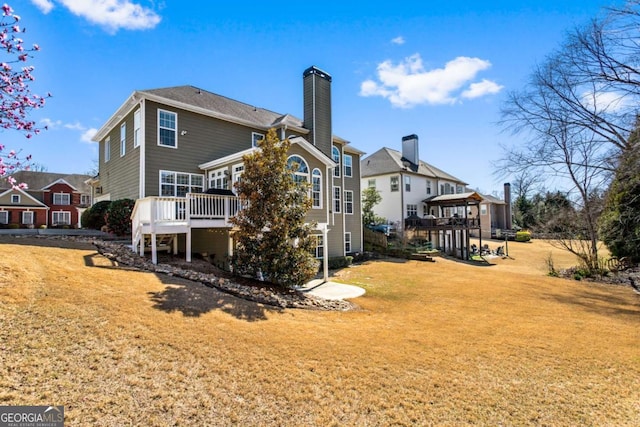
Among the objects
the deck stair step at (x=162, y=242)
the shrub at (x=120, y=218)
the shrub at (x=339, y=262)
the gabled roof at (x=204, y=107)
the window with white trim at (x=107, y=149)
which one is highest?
the gabled roof at (x=204, y=107)

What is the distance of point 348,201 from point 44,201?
38712 millimetres

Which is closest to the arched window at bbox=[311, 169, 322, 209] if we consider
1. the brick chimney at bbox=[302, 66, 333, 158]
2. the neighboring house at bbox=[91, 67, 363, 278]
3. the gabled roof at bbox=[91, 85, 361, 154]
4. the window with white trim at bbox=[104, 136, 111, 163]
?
the neighboring house at bbox=[91, 67, 363, 278]

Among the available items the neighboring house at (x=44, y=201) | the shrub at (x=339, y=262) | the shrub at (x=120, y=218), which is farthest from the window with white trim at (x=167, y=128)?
the neighboring house at (x=44, y=201)

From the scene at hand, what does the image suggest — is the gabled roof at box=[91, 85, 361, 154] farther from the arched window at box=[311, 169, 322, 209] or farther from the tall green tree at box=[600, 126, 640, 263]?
the tall green tree at box=[600, 126, 640, 263]

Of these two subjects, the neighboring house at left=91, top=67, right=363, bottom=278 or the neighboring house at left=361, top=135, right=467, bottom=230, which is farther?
the neighboring house at left=361, top=135, right=467, bottom=230

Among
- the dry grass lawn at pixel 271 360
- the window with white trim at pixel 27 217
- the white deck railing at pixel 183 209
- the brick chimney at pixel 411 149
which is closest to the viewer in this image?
the dry grass lawn at pixel 271 360

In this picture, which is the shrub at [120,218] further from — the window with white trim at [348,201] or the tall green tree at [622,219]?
the tall green tree at [622,219]

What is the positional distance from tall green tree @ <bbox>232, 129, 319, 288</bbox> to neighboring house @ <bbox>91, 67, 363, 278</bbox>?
1.01 metres

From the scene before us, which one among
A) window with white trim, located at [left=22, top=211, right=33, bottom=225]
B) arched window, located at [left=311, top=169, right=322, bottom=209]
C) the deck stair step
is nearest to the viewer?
the deck stair step

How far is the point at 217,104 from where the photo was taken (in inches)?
649

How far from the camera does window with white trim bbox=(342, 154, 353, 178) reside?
70.9ft

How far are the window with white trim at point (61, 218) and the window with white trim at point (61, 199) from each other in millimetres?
1245

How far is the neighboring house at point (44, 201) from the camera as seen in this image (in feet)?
112

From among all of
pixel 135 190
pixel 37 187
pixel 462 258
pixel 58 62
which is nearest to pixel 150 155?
A: pixel 135 190
